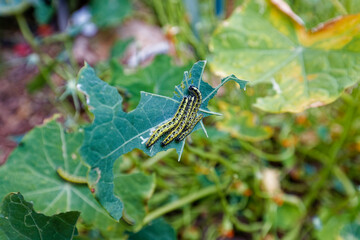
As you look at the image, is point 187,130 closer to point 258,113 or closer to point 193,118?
point 193,118

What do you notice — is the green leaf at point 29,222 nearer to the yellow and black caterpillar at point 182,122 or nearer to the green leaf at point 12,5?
the yellow and black caterpillar at point 182,122

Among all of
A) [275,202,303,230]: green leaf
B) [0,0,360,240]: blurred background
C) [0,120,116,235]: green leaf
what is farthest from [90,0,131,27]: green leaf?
[275,202,303,230]: green leaf

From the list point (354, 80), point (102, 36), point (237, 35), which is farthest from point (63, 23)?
point (354, 80)

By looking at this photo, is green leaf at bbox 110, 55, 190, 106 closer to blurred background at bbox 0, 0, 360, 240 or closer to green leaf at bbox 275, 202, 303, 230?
blurred background at bbox 0, 0, 360, 240

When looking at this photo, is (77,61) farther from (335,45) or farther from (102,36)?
(335,45)

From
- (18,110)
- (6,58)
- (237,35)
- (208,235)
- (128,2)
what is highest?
(237,35)

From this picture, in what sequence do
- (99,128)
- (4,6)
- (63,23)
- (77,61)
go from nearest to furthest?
1. (99,128)
2. (4,6)
3. (77,61)
4. (63,23)
